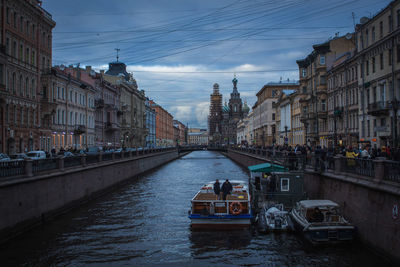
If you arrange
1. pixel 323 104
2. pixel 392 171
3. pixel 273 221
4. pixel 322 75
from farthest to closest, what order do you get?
pixel 323 104 < pixel 322 75 < pixel 273 221 < pixel 392 171

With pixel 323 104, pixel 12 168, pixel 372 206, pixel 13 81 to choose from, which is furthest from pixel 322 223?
pixel 323 104

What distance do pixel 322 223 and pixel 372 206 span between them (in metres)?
2.06

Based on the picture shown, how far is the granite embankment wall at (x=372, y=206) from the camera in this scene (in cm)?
1426

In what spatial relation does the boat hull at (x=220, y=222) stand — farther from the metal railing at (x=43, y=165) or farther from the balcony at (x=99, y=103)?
the balcony at (x=99, y=103)

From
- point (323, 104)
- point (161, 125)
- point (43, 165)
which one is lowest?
point (43, 165)

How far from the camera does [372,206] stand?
16.2 metres

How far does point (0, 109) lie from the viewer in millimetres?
34469

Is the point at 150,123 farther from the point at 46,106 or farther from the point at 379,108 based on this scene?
the point at 379,108

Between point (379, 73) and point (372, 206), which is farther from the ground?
point (379, 73)

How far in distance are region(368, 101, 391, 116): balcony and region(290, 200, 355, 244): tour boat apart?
651 inches

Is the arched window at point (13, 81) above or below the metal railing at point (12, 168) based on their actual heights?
above

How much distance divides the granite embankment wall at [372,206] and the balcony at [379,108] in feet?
43.0

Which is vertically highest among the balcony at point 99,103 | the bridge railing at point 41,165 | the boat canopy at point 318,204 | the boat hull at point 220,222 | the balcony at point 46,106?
the balcony at point 99,103

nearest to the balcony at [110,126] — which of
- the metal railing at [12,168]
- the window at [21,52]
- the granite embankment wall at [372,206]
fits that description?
the window at [21,52]
